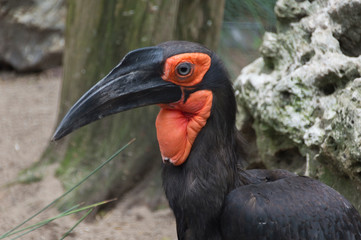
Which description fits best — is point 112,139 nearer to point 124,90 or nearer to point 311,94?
point 311,94

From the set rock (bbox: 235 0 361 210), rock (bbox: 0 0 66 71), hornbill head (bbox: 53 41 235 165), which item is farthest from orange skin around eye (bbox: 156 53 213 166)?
rock (bbox: 0 0 66 71)

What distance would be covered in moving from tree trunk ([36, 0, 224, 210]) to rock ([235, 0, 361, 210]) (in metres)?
0.88

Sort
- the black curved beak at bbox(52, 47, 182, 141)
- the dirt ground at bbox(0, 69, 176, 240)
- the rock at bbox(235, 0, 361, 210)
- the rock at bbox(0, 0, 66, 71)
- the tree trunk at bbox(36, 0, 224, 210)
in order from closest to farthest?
1. the black curved beak at bbox(52, 47, 182, 141)
2. the rock at bbox(235, 0, 361, 210)
3. the dirt ground at bbox(0, 69, 176, 240)
4. the tree trunk at bbox(36, 0, 224, 210)
5. the rock at bbox(0, 0, 66, 71)

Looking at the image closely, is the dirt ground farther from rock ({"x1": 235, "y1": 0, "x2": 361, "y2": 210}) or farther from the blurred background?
rock ({"x1": 235, "y1": 0, "x2": 361, "y2": 210})

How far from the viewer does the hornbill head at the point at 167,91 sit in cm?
256

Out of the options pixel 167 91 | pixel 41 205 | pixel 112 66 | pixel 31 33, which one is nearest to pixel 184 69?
pixel 167 91

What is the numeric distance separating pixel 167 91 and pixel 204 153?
13.8 inches

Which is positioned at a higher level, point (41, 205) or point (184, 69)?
point (184, 69)

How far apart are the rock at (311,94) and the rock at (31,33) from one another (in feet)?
15.8

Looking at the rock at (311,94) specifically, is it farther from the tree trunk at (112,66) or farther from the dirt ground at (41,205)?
the dirt ground at (41,205)

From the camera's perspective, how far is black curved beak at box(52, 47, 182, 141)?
255 centimetres

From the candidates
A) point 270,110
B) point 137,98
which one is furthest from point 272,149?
point 137,98

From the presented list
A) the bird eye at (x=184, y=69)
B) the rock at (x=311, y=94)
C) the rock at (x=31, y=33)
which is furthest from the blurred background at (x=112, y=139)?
the rock at (x=31, y=33)

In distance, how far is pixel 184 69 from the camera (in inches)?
102
